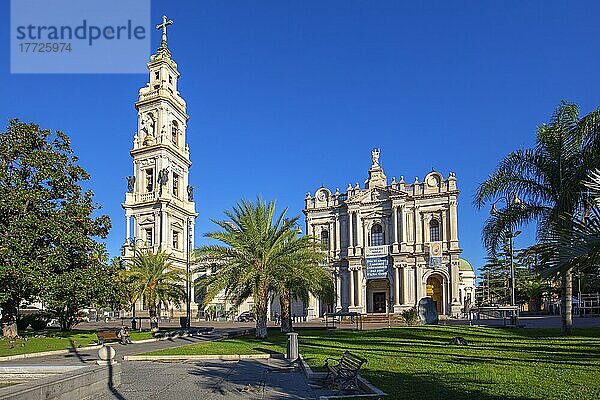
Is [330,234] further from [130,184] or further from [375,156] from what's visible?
→ [130,184]

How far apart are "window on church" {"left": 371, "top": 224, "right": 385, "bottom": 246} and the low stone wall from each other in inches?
1871

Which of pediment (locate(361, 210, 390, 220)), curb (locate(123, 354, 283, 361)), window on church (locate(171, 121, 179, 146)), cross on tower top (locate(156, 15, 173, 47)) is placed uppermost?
cross on tower top (locate(156, 15, 173, 47))

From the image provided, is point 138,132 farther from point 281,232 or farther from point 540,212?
point 540,212

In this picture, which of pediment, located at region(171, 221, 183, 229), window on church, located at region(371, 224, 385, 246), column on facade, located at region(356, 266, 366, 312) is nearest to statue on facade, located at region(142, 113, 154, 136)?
pediment, located at region(171, 221, 183, 229)

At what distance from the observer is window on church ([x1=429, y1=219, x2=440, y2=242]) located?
56156 millimetres

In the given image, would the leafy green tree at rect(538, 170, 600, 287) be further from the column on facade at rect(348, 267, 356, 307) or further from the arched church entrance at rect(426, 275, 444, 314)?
the column on facade at rect(348, 267, 356, 307)

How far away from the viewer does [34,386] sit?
9.02m

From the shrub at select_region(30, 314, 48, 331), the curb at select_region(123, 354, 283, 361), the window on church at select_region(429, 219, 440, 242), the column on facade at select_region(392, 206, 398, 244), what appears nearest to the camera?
the curb at select_region(123, 354, 283, 361)

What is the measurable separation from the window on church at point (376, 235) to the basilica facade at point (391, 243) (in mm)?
106

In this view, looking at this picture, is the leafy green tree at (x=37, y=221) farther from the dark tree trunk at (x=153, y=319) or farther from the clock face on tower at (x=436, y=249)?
the clock face on tower at (x=436, y=249)

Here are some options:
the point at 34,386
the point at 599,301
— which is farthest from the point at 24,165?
the point at 599,301

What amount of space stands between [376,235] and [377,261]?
122 inches

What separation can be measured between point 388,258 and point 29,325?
33.9 m

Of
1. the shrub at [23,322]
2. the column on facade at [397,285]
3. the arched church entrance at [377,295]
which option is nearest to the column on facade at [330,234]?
the arched church entrance at [377,295]
